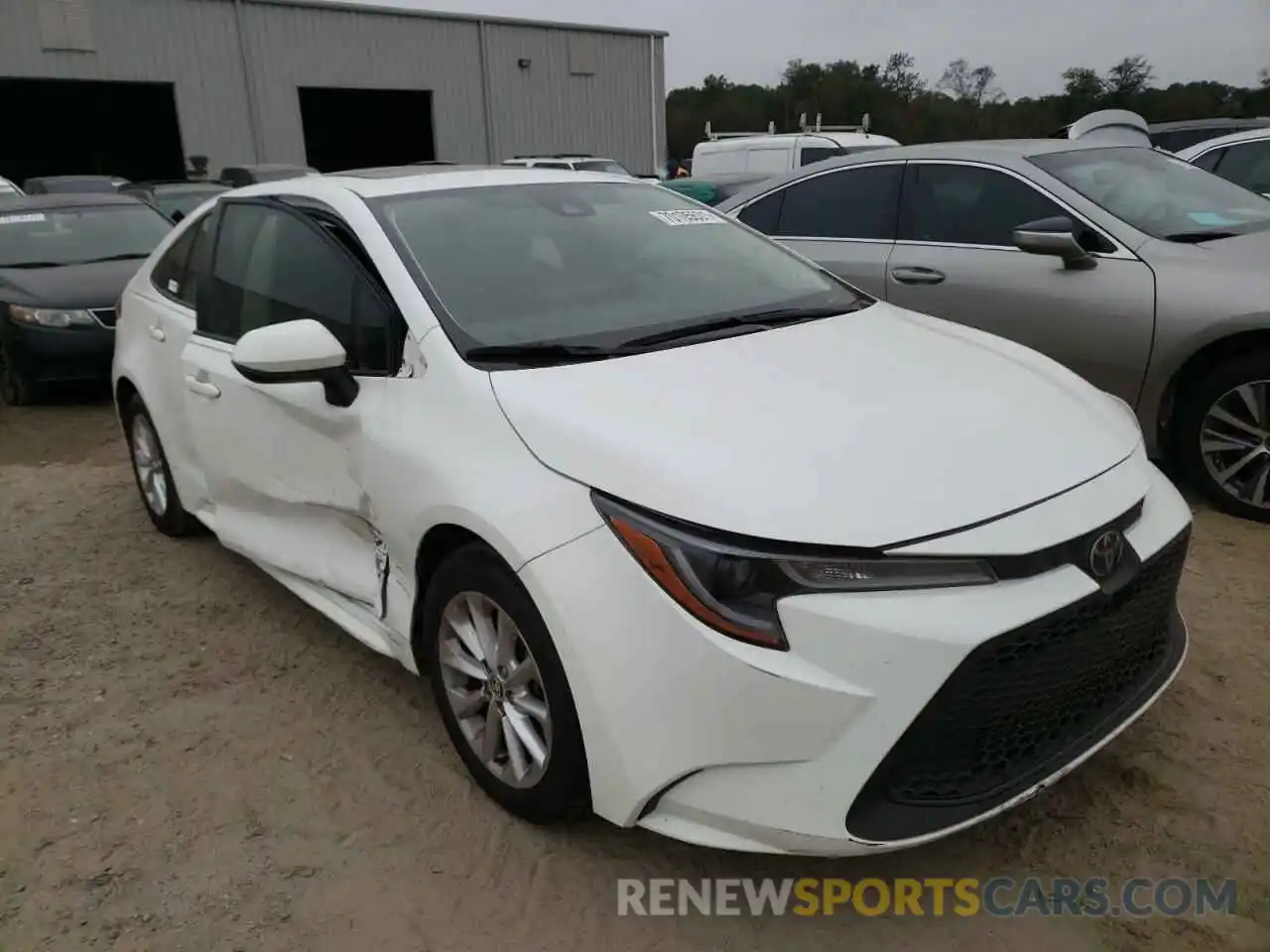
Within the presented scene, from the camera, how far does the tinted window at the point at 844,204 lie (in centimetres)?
528

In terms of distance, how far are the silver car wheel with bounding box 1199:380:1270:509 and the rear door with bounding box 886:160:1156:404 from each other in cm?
34

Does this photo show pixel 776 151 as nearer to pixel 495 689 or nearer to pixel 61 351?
pixel 61 351

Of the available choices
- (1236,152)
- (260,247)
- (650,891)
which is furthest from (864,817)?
(1236,152)

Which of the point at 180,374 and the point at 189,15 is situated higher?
the point at 189,15

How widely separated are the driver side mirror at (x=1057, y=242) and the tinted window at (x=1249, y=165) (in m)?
3.81

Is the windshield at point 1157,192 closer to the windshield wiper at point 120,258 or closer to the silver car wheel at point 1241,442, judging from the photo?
the silver car wheel at point 1241,442

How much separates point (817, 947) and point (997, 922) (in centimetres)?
41

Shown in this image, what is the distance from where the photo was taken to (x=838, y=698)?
1885 mm

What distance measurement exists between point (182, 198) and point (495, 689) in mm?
13394

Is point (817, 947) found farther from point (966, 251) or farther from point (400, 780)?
point (966, 251)

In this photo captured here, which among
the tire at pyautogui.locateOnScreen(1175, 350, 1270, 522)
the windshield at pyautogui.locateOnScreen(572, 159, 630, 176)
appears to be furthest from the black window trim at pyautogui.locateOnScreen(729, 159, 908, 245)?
the windshield at pyautogui.locateOnScreen(572, 159, 630, 176)

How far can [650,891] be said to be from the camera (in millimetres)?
2338

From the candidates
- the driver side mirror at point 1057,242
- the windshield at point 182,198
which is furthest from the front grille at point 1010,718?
the windshield at point 182,198

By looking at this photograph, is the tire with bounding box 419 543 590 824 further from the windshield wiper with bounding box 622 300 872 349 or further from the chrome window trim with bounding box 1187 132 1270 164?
the chrome window trim with bounding box 1187 132 1270 164
